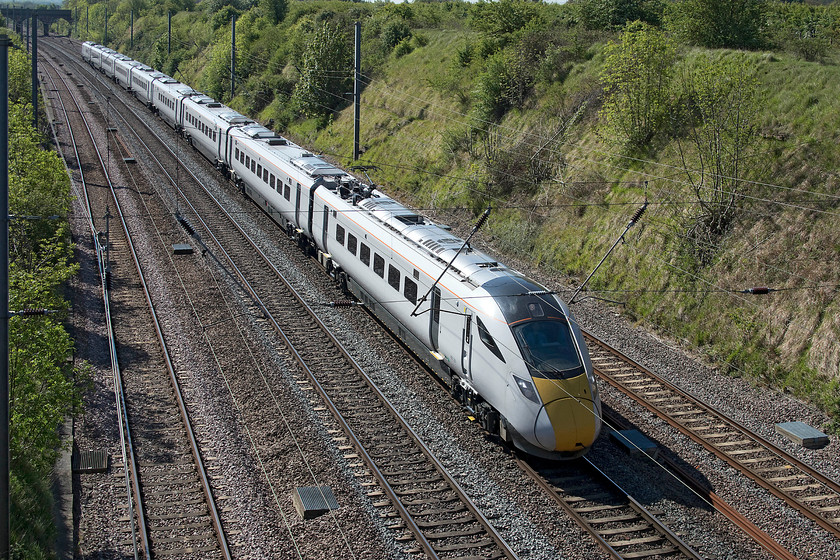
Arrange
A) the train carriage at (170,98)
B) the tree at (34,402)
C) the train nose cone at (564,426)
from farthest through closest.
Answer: the train carriage at (170,98) → the train nose cone at (564,426) → the tree at (34,402)

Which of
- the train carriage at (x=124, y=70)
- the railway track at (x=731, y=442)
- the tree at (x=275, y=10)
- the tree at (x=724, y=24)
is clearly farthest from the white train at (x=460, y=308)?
the tree at (x=275, y=10)

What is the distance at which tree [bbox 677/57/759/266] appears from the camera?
20.6m


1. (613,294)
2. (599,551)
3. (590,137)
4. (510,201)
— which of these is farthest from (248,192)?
(599,551)

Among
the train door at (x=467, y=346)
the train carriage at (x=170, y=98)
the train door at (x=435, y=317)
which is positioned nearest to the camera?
the train door at (x=467, y=346)

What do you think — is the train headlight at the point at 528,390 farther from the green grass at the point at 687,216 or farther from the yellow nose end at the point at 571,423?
the green grass at the point at 687,216

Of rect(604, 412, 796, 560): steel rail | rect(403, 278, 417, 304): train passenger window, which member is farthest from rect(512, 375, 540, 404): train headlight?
rect(403, 278, 417, 304): train passenger window

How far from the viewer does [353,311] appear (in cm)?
2083

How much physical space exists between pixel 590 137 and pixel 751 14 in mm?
8124

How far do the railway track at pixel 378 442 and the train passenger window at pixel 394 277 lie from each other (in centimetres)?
199

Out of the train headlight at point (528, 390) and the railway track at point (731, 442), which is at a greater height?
the train headlight at point (528, 390)

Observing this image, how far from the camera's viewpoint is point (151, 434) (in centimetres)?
1439

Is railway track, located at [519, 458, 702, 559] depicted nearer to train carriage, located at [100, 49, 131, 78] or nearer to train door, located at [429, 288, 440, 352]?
train door, located at [429, 288, 440, 352]

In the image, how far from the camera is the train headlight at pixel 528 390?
41.9 ft

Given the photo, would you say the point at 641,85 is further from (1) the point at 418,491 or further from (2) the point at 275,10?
(2) the point at 275,10
